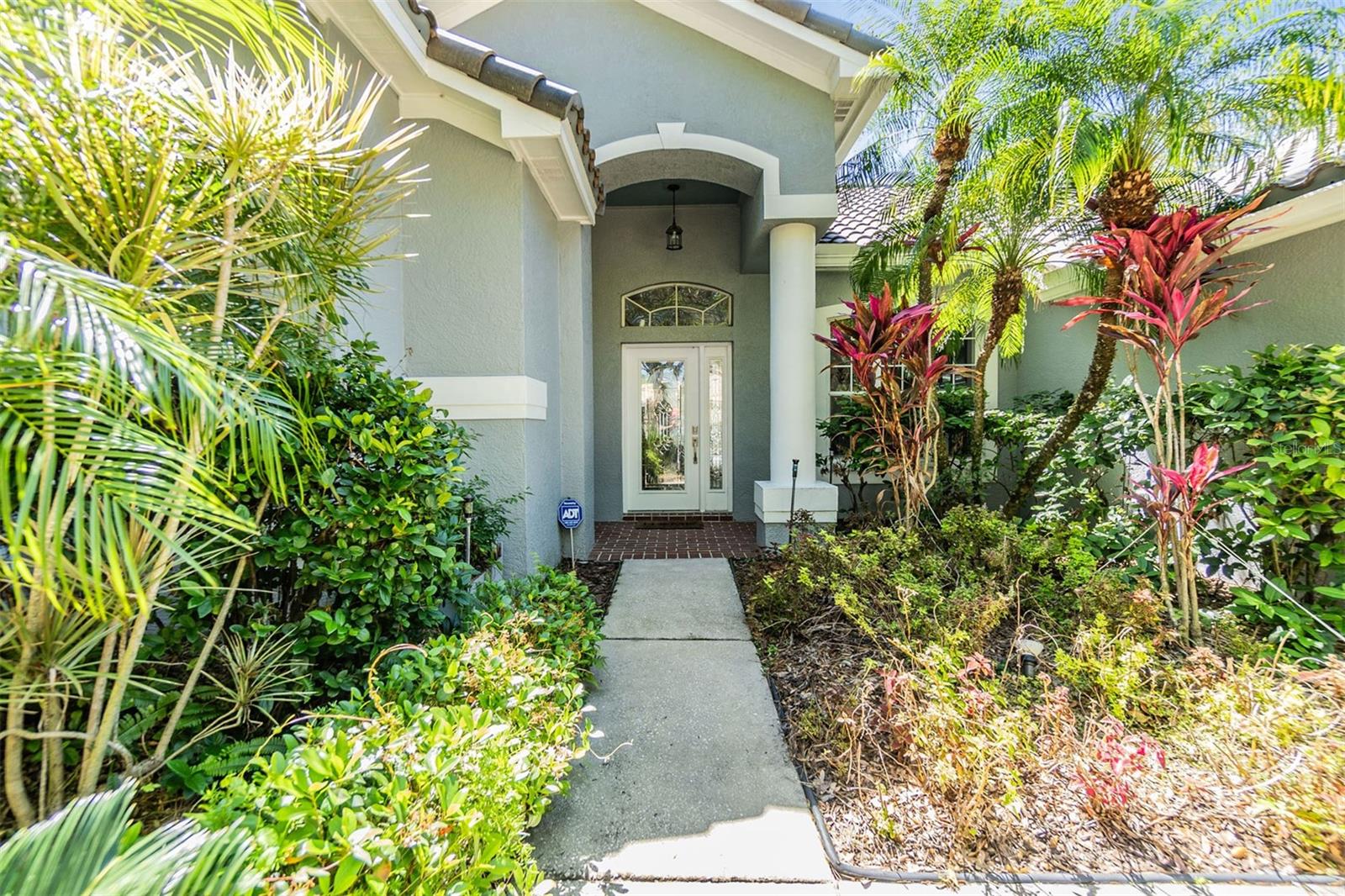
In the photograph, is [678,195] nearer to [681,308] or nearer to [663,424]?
[681,308]

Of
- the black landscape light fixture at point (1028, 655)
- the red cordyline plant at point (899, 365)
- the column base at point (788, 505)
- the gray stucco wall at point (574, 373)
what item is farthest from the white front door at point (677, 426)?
the black landscape light fixture at point (1028, 655)

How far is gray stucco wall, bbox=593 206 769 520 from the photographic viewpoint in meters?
8.06

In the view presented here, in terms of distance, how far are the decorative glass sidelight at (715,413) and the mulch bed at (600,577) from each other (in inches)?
116

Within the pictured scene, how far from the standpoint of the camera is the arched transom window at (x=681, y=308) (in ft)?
26.8

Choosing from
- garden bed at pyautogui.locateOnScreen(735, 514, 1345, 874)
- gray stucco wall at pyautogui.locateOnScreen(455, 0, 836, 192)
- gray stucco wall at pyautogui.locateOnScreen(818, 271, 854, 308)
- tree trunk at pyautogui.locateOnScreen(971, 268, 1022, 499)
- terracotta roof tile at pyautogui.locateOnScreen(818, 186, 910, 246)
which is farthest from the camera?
gray stucco wall at pyautogui.locateOnScreen(818, 271, 854, 308)

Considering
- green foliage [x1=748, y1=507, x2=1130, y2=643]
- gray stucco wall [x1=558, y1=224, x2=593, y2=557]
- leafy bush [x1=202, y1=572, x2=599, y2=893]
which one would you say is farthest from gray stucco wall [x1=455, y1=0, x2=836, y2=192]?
leafy bush [x1=202, y1=572, x2=599, y2=893]

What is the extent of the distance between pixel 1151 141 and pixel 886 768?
199 inches

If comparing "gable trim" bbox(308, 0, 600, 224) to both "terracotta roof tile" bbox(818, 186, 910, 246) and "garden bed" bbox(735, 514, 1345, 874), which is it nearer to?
"terracotta roof tile" bbox(818, 186, 910, 246)

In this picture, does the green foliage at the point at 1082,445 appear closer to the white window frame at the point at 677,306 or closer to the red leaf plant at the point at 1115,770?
the red leaf plant at the point at 1115,770

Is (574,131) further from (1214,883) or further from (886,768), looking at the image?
(1214,883)

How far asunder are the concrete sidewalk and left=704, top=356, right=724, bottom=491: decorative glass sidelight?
453 centimetres

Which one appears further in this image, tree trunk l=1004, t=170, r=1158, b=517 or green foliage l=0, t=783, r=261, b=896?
tree trunk l=1004, t=170, r=1158, b=517

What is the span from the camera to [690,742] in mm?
2734

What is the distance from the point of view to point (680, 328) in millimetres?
8133
